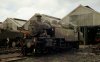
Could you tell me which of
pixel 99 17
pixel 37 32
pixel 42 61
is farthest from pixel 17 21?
pixel 42 61

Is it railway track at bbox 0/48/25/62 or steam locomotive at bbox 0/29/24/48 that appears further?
steam locomotive at bbox 0/29/24/48

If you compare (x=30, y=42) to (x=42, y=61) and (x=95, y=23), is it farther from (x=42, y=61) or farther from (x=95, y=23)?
(x=95, y=23)

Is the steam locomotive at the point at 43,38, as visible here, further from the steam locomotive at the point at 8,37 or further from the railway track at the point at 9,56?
the steam locomotive at the point at 8,37

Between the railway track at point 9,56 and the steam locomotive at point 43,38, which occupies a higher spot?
the steam locomotive at point 43,38

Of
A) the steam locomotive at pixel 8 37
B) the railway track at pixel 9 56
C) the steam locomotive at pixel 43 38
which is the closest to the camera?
the railway track at pixel 9 56

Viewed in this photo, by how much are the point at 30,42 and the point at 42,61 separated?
4406 mm

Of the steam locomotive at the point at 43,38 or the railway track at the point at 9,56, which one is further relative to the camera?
the steam locomotive at the point at 43,38

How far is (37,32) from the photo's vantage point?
2123cm

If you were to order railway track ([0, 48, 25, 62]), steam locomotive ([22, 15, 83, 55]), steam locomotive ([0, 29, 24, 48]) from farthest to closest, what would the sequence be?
steam locomotive ([0, 29, 24, 48]) → steam locomotive ([22, 15, 83, 55]) → railway track ([0, 48, 25, 62])

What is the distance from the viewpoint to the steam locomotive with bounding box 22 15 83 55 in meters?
20.6

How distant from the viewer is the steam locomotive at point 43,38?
2056 centimetres

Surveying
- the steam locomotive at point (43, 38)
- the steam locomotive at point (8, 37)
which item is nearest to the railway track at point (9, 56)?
the steam locomotive at point (43, 38)

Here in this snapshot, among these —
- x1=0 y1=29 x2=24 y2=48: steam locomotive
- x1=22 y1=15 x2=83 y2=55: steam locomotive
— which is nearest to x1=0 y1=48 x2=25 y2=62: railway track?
x1=22 y1=15 x2=83 y2=55: steam locomotive

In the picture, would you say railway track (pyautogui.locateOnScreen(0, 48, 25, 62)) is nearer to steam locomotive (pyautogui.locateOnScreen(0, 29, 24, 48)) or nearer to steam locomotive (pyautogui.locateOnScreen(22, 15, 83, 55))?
steam locomotive (pyautogui.locateOnScreen(22, 15, 83, 55))
